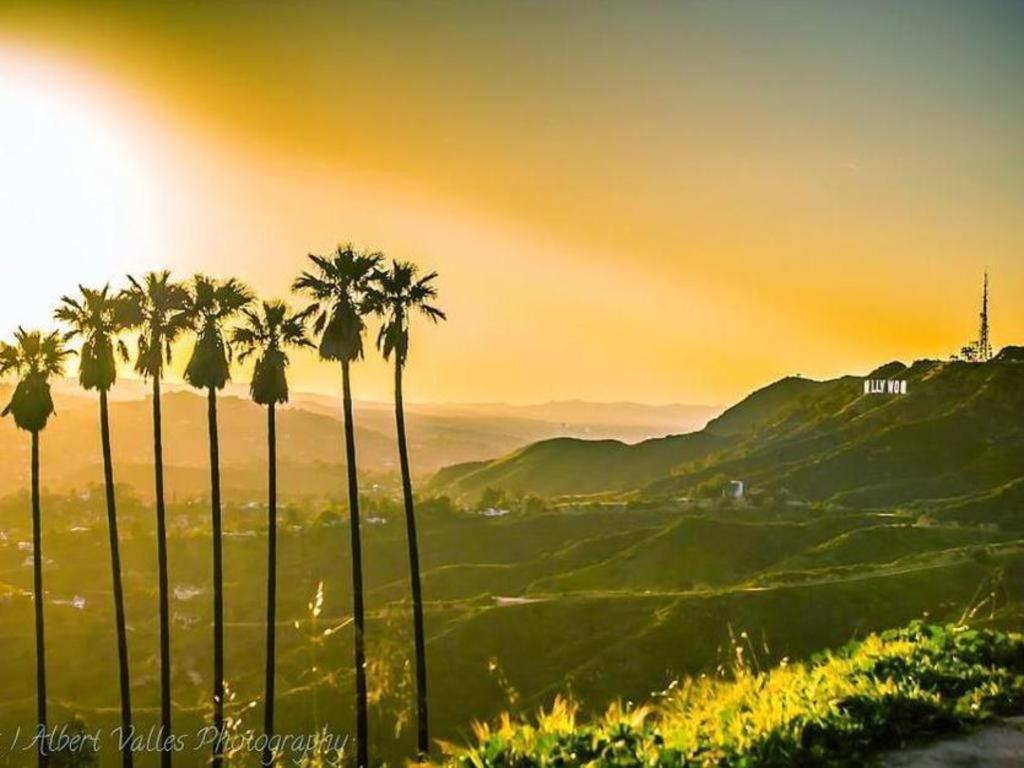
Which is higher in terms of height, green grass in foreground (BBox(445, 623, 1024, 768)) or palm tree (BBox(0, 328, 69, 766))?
palm tree (BBox(0, 328, 69, 766))

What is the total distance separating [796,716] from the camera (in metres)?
10.1

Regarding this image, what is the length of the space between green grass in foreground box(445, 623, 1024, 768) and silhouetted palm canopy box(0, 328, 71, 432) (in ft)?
127

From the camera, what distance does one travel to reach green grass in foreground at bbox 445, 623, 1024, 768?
937 centimetres

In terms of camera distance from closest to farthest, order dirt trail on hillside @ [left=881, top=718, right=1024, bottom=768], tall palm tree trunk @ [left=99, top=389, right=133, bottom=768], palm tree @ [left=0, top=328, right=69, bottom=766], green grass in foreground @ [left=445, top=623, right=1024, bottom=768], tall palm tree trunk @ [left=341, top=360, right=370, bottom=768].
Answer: green grass in foreground @ [left=445, top=623, right=1024, bottom=768]
dirt trail on hillside @ [left=881, top=718, right=1024, bottom=768]
tall palm tree trunk @ [left=341, top=360, right=370, bottom=768]
tall palm tree trunk @ [left=99, top=389, right=133, bottom=768]
palm tree @ [left=0, top=328, right=69, bottom=766]

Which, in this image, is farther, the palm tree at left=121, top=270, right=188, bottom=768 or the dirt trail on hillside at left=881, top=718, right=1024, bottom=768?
the palm tree at left=121, top=270, right=188, bottom=768

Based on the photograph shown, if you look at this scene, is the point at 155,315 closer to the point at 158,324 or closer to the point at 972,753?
the point at 158,324

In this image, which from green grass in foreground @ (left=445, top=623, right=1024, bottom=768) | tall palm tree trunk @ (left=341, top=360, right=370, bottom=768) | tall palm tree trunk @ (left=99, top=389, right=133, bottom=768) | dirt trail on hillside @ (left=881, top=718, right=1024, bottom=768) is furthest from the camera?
tall palm tree trunk @ (left=99, top=389, right=133, bottom=768)

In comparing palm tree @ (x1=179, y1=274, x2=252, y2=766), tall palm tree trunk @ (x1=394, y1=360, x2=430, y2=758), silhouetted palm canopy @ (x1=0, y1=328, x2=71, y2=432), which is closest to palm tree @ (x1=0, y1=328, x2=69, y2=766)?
silhouetted palm canopy @ (x1=0, y1=328, x2=71, y2=432)

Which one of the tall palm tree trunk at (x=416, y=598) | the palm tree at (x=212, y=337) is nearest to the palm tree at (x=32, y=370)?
the palm tree at (x=212, y=337)

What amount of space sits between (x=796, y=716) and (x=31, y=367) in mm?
41921

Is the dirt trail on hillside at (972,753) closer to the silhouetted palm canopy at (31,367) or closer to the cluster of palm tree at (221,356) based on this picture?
the cluster of palm tree at (221,356)

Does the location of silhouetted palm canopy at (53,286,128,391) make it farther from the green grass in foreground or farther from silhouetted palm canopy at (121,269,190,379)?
the green grass in foreground

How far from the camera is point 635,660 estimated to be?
4225 inches

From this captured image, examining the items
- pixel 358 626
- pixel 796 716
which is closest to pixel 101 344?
pixel 358 626
